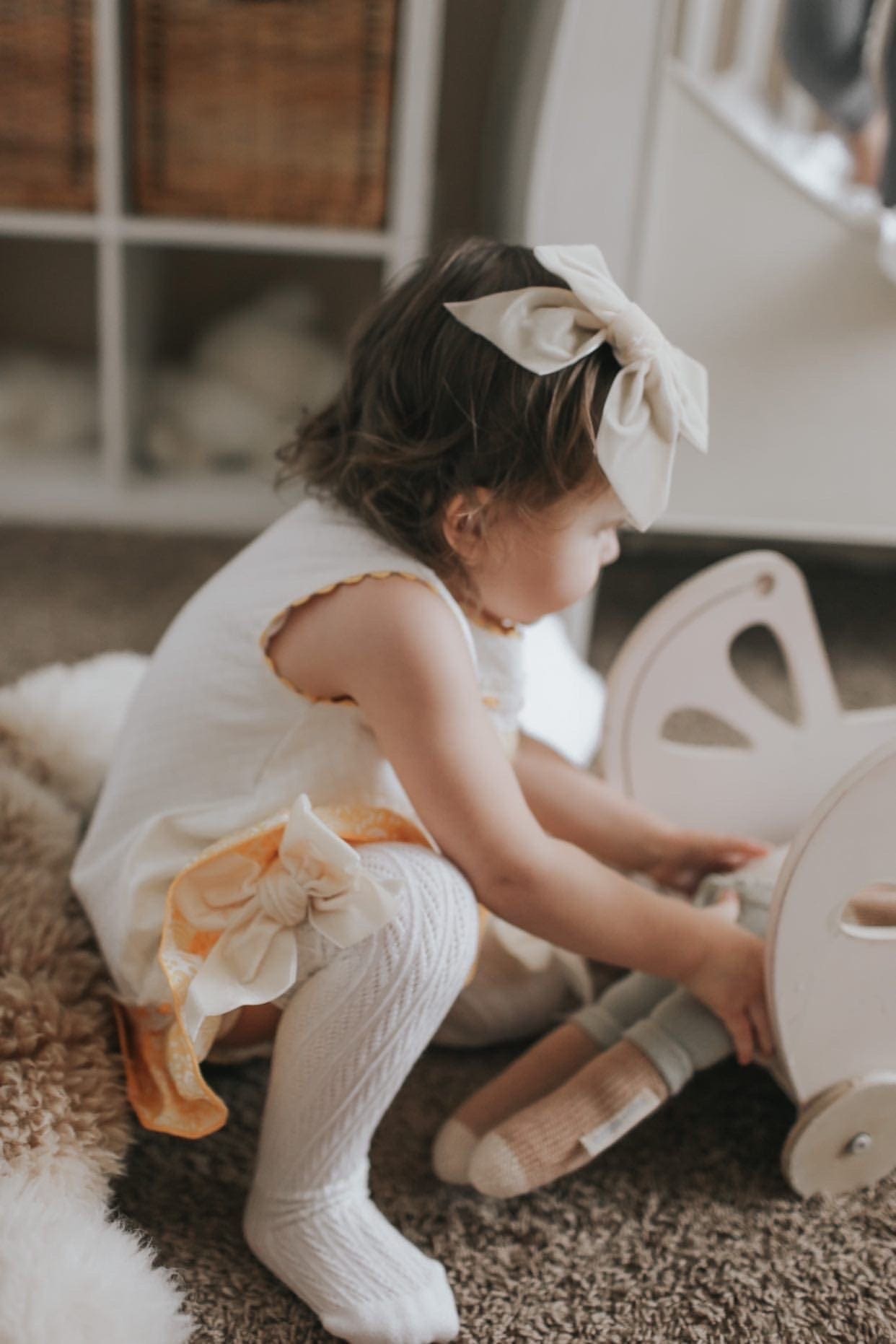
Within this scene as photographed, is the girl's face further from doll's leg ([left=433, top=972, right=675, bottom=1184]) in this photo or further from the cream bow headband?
Result: doll's leg ([left=433, top=972, right=675, bottom=1184])

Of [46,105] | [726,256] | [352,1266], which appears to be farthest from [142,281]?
[352,1266]

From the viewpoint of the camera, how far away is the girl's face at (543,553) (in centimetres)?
67

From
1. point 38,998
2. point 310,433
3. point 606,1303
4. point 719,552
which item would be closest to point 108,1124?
point 38,998

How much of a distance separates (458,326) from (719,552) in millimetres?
1194

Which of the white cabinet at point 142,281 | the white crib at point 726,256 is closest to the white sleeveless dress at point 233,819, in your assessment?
the white crib at point 726,256

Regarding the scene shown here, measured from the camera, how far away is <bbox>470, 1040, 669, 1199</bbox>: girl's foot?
667mm

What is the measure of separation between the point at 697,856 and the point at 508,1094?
0.72 ft

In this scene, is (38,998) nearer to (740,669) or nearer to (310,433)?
→ (310,433)

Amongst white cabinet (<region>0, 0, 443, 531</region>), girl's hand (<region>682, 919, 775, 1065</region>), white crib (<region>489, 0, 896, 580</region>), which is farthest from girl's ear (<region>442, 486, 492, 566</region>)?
white cabinet (<region>0, 0, 443, 531</region>)

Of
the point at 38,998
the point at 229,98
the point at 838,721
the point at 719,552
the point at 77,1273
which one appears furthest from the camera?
the point at 719,552

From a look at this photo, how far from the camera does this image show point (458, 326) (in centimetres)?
65

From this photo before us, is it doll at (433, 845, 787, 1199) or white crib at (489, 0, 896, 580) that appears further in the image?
white crib at (489, 0, 896, 580)

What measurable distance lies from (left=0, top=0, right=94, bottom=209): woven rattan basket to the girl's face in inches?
39.0

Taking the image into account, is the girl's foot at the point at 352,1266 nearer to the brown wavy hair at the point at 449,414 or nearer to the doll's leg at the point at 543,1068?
the doll's leg at the point at 543,1068
